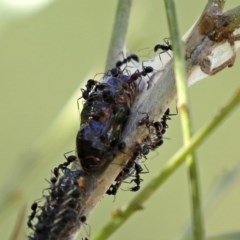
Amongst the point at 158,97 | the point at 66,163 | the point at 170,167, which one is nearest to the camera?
the point at 170,167

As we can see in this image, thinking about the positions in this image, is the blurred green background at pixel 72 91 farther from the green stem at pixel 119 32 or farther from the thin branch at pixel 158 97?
the thin branch at pixel 158 97

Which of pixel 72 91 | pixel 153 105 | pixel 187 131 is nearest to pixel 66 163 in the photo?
pixel 153 105

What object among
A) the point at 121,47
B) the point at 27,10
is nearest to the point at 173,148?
the point at 27,10

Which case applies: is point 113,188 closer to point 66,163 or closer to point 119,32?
point 66,163

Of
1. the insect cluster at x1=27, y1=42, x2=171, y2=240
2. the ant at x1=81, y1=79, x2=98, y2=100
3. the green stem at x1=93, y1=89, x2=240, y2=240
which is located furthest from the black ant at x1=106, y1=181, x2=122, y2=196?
the green stem at x1=93, y1=89, x2=240, y2=240

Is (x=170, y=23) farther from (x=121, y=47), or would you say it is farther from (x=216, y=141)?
(x=216, y=141)

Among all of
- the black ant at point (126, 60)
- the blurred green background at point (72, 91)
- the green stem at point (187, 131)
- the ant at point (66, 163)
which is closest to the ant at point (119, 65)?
the black ant at point (126, 60)
